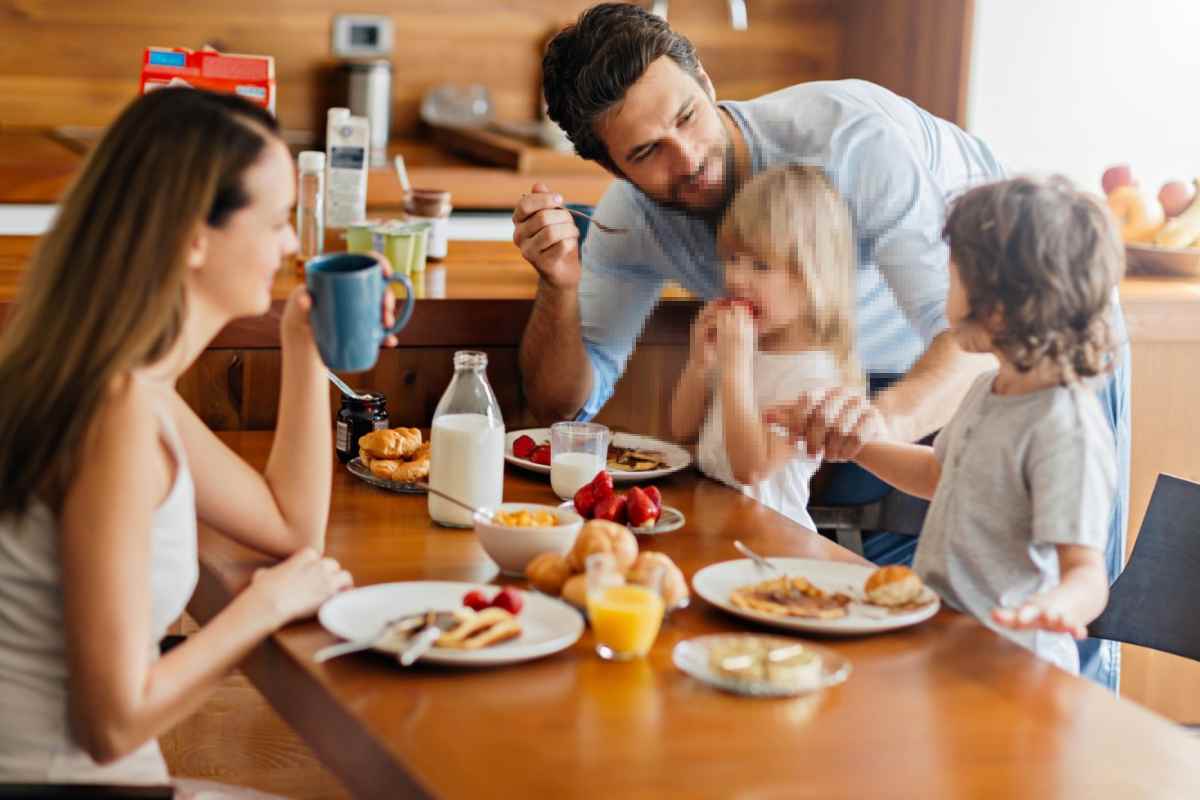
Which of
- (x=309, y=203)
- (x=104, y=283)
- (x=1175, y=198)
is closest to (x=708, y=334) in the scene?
(x=104, y=283)

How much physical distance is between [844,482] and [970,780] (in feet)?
4.08

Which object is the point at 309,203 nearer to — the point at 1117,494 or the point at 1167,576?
the point at 1117,494

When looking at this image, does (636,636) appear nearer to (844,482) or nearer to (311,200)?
(844,482)

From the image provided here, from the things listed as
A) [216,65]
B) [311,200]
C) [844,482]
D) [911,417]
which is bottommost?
[844,482]

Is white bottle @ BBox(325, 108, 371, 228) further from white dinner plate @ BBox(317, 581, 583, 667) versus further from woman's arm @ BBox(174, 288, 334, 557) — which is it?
white dinner plate @ BBox(317, 581, 583, 667)

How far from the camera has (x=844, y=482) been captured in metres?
2.32

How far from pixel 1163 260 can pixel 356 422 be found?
61.5 inches

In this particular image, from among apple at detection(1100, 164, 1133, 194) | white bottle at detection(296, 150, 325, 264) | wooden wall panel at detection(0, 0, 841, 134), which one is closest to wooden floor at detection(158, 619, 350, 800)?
white bottle at detection(296, 150, 325, 264)

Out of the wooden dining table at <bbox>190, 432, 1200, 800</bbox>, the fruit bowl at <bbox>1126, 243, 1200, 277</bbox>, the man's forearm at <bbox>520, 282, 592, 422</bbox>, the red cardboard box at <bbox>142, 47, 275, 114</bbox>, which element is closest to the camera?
the wooden dining table at <bbox>190, 432, 1200, 800</bbox>

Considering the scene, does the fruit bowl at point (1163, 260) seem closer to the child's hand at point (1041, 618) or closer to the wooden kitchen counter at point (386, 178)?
the wooden kitchen counter at point (386, 178)

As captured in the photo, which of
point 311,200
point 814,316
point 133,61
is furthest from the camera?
point 133,61

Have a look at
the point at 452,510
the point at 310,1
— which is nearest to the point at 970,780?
the point at 452,510

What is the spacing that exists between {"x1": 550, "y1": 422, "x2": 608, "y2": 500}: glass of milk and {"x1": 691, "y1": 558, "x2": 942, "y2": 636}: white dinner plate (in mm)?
278

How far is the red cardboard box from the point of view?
2584 mm
